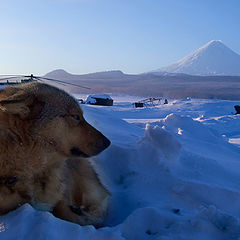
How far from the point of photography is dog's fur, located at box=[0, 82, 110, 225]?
8.03ft

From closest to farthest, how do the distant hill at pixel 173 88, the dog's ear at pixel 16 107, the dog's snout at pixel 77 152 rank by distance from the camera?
1. the dog's ear at pixel 16 107
2. the dog's snout at pixel 77 152
3. the distant hill at pixel 173 88

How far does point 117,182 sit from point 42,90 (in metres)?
1.25

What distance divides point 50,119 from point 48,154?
30cm

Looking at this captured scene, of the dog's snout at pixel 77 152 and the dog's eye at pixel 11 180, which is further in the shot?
the dog's snout at pixel 77 152

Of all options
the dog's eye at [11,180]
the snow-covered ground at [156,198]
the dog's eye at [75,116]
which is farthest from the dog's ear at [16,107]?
the snow-covered ground at [156,198]

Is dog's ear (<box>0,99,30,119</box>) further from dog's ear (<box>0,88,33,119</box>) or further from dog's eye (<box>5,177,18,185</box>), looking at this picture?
dog's eye (<box>5,177,18,185</box>)

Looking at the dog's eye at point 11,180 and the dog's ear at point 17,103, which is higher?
the dog's ear at point 17,103

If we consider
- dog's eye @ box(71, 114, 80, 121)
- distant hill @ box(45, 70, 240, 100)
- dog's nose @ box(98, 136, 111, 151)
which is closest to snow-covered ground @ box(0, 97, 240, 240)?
dog's nose @ box(98, 136, 111, 151)

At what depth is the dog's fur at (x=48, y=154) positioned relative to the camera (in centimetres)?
245

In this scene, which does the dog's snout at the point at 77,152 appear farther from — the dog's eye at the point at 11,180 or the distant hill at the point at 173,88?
the distant hill at the point at 173,88

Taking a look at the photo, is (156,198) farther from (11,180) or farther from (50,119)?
(11,180)

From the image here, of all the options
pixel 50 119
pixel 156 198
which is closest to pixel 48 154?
pixel 50 119

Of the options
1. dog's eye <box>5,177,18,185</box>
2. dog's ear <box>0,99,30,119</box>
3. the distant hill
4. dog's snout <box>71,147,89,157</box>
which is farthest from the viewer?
the distant hill

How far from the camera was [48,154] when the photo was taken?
2742mm
